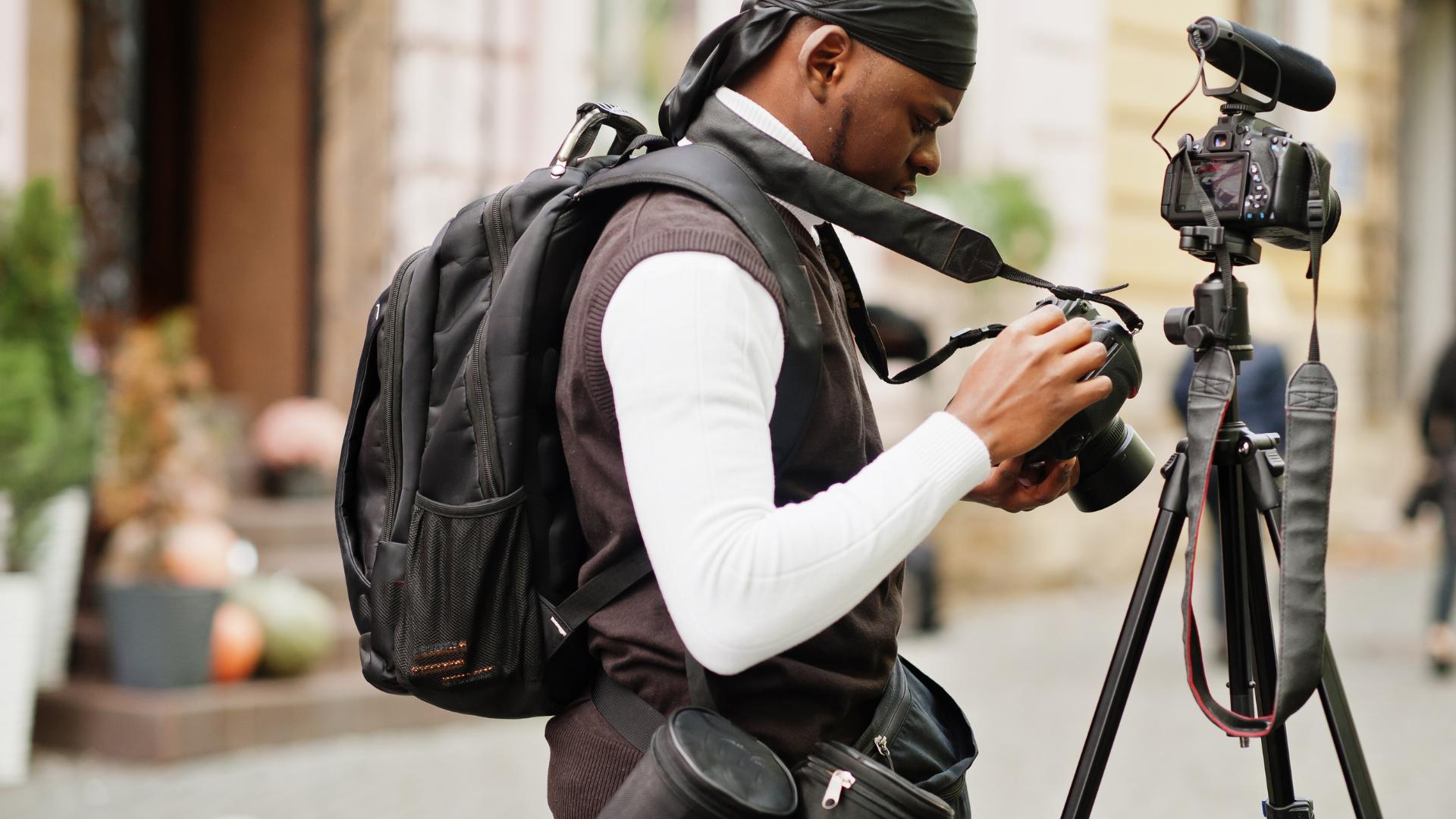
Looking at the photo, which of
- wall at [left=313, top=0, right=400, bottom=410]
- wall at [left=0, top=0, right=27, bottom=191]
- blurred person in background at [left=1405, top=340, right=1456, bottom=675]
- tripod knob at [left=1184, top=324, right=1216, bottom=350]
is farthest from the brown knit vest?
blurred person in background at [left=1405, top=340, right=1456, bottom=675]

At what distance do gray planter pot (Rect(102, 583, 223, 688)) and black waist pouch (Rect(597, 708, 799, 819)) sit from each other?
4227 mm

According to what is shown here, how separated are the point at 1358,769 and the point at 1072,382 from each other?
2.42ft

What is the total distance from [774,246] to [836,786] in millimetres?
549

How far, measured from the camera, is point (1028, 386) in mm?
1609

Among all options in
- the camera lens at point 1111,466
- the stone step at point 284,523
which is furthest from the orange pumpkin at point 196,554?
the camera lens at point 1111,466

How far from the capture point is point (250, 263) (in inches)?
298

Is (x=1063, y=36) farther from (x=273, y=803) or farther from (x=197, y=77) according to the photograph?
(x=273, y=803)

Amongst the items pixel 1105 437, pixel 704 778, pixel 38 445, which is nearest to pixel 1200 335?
pixel 1105 437

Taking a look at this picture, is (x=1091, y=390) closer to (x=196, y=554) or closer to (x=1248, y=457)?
(x=1248, y=457)

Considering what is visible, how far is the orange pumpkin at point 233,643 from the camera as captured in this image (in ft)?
18.4

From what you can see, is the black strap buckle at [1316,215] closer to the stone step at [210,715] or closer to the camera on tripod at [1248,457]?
the camera on tripod at [1248,457]

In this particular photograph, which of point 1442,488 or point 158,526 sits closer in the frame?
point 158,526

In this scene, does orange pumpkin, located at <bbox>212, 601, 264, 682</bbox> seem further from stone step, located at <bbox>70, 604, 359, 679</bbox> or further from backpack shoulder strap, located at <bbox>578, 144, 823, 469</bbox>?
backpack shoulder strap, located at <bbox>578, 144, 823, 469</bbox>

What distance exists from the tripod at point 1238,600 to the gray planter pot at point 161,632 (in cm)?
417
